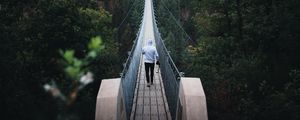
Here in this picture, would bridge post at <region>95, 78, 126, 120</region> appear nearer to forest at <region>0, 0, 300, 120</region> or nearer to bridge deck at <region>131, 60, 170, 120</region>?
forest at <region>0, 0, 300, 120</region>

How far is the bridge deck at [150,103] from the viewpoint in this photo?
661 centimetres

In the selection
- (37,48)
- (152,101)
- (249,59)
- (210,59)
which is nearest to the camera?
(152,101)

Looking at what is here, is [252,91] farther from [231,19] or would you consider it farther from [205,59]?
[231,19]

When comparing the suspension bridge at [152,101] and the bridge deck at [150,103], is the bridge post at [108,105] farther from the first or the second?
the bridge deck at [150,103]

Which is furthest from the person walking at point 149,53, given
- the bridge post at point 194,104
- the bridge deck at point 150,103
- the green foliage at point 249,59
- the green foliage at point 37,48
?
the bridge post at point 194,104

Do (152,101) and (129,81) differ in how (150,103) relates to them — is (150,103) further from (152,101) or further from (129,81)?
(129,81)

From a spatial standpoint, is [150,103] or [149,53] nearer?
[150,103]

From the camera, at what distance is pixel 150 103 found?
7.35 meters

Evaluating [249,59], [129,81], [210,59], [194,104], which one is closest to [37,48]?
[129,81]

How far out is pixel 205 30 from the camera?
54.9ft

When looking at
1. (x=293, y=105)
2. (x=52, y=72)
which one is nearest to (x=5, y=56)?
(x=52, y=72)

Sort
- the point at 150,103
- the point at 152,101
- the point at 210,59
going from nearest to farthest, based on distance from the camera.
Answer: the point at 150,103, the point at 152,101, the point at 210,59

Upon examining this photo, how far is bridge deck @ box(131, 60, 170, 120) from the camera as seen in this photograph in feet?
21.7

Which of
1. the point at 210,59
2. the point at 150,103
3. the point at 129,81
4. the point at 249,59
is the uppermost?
the point at 129,81
